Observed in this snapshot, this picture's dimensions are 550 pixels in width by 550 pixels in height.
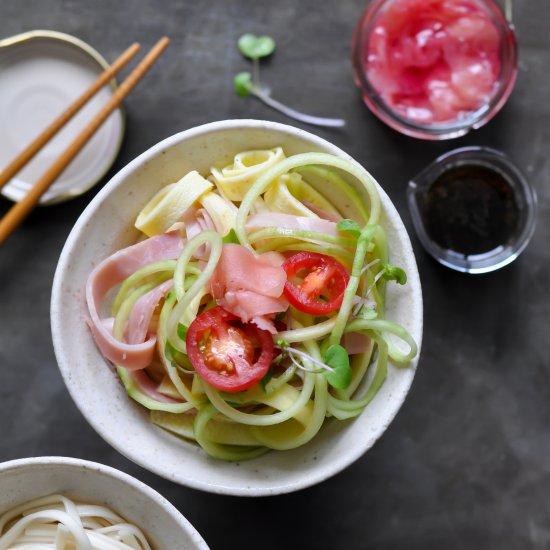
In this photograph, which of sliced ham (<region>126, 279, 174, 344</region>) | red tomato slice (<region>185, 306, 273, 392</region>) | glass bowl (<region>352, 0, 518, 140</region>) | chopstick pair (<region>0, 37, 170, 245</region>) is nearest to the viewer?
red tomato slice (<region>185, 306, 273, 392</region>)

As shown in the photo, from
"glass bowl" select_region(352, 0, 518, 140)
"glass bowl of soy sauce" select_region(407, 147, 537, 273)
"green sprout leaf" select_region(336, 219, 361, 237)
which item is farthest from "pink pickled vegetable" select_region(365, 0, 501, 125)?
"green sprout leaf" select_region(336, 219, 361, 237)

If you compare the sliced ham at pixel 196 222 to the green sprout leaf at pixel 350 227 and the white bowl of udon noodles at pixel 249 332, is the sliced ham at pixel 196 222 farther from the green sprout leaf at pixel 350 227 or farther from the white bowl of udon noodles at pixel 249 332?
the green sprout leaf at pixel 350 227

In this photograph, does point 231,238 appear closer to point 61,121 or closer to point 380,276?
point 380,276

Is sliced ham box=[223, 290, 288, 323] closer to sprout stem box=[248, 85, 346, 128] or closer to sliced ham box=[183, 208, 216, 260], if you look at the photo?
A: sliced ham box=[183, 208, 216, 260]

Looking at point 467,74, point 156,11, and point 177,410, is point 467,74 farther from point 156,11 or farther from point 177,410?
point 177,410

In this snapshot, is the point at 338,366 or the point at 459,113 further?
the point at 459,113

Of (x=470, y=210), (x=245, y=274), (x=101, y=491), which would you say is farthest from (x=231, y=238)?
(x=470, y=210)
